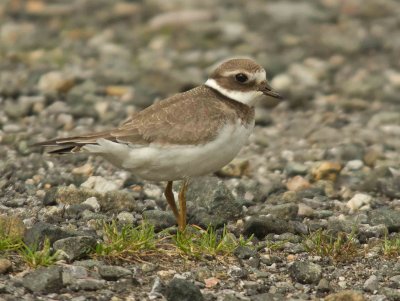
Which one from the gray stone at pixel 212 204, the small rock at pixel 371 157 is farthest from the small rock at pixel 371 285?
the small rock at pixel 371 157

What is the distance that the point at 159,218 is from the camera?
7461mm

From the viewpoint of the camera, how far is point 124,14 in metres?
15.6

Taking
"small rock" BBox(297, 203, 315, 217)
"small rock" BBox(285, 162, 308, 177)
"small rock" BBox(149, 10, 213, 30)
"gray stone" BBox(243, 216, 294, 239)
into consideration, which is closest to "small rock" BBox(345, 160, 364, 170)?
"small rock" BBox(285, 162, 308, 177)

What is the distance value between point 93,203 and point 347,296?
2650 millimetres

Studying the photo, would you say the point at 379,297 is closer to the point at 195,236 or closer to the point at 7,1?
the point at 195,236

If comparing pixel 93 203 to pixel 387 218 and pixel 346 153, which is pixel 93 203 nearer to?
pixel 387 218

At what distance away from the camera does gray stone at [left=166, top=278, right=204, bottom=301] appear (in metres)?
5.83

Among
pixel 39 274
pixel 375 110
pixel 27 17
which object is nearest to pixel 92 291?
pixel 39 274

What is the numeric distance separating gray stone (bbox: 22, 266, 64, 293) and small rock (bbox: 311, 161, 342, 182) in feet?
12.8

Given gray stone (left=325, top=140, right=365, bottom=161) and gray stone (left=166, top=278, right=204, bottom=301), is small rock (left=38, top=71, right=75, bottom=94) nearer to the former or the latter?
gray stone (left=325, top=140, right=365, bottom=161)

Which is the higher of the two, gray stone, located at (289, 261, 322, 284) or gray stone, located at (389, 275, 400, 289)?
gray stone, located at (289, 261, 322, 284)

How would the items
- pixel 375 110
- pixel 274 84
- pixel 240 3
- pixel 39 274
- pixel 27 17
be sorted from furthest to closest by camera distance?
pixel 240 3, pixel 27 17, pixel 274 84, pixel 375 110, pixel 39 274

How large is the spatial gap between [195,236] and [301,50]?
7659 millimetres

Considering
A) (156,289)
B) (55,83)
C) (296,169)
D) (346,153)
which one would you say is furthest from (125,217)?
(55,83)
